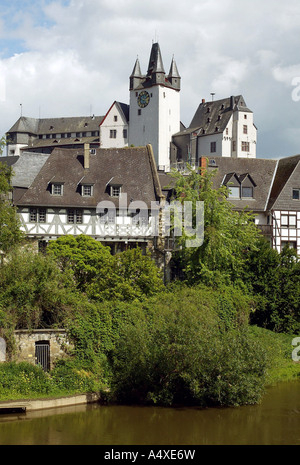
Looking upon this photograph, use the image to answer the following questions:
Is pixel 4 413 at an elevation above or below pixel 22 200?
below

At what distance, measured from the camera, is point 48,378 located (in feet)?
88.0

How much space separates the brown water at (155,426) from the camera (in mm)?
21562

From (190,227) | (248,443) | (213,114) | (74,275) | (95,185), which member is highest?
(213,114)

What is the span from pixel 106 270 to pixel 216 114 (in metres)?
52.1

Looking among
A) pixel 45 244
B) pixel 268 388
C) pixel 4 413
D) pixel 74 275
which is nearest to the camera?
pixel 4 413

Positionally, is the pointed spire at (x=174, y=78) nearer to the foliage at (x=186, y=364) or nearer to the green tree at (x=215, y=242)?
the green tree at (x=215, y=242)

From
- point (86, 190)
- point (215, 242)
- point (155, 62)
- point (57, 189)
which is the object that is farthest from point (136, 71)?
point (215, 242)

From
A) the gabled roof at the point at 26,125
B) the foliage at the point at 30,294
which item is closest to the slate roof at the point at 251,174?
the foliage at the point at 30,294

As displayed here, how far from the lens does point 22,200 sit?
39938 mm

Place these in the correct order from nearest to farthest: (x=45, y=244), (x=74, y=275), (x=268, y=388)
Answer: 1. (x=268, y=388)
2. (x=74, y=275)
3. (x=45, y=244)

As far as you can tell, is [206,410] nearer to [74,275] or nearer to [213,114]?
[74,275]

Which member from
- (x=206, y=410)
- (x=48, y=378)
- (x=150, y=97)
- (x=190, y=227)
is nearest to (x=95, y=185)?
(x=190, y=227)

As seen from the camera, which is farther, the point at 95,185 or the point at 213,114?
the point at 213,114
